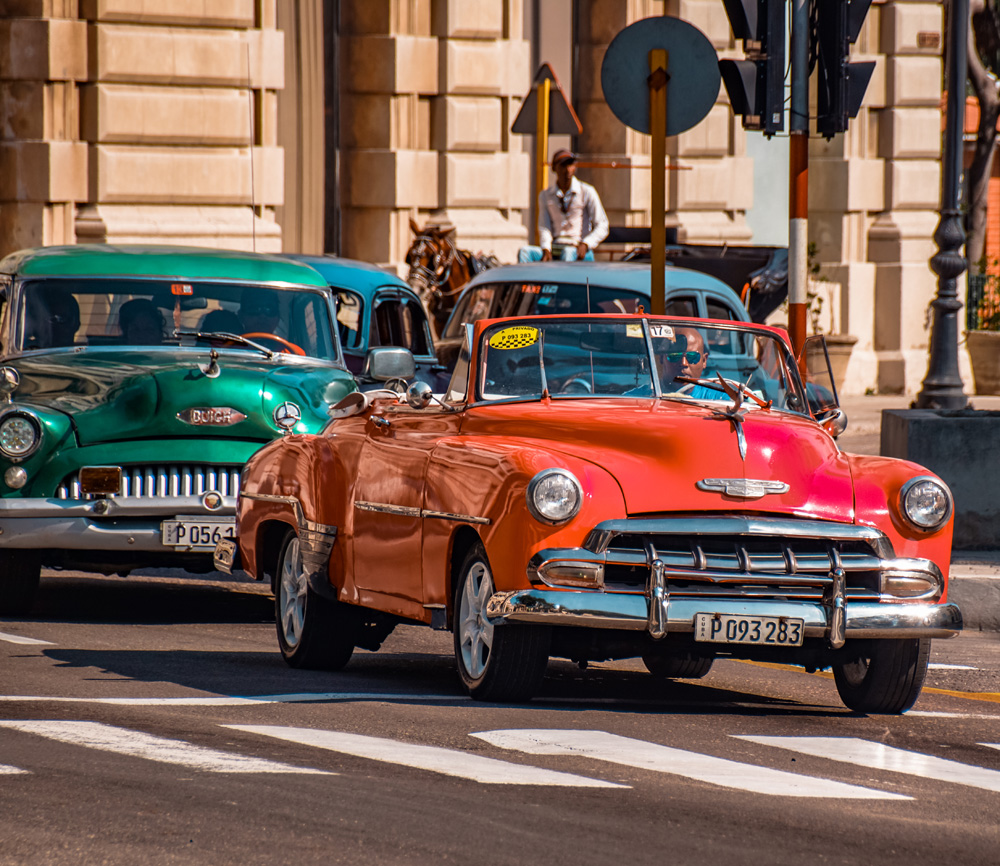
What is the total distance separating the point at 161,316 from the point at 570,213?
8.16m

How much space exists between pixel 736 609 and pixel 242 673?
2.24m

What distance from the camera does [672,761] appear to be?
6.81m

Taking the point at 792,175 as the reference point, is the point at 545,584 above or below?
below

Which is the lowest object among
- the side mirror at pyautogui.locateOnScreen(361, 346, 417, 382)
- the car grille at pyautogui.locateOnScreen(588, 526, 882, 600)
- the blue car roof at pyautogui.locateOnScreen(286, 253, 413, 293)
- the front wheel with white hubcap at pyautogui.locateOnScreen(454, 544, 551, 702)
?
the front wheel with white hubcap at pyautogui.locateOnScreen(454, 544, 551, 702)

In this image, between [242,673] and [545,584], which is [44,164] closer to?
[242,673]

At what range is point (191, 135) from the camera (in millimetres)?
20547

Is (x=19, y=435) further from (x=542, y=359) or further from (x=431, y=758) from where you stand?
(x=431, y=758)

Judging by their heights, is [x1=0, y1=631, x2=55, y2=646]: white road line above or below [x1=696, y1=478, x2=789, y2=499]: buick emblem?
below

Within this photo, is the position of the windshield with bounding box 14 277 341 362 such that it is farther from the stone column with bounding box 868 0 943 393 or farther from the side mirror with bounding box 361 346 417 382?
the stone column with bounding box 868 0 943 393

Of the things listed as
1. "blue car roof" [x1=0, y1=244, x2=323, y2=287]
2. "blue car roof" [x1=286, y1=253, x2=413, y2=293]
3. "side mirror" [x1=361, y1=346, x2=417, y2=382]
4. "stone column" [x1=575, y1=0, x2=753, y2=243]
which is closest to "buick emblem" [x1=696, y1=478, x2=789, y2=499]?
"side mirror" [x1=361, y1=346, x2=417, y2=382]

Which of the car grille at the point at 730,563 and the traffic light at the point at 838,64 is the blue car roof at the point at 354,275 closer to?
the traffic light at the point at 838,64

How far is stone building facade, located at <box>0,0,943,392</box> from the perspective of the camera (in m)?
20.0

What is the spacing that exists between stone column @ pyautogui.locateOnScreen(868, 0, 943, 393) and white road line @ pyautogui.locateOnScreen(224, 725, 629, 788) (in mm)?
22020

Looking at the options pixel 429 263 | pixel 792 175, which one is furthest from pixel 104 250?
pixel 429 263
